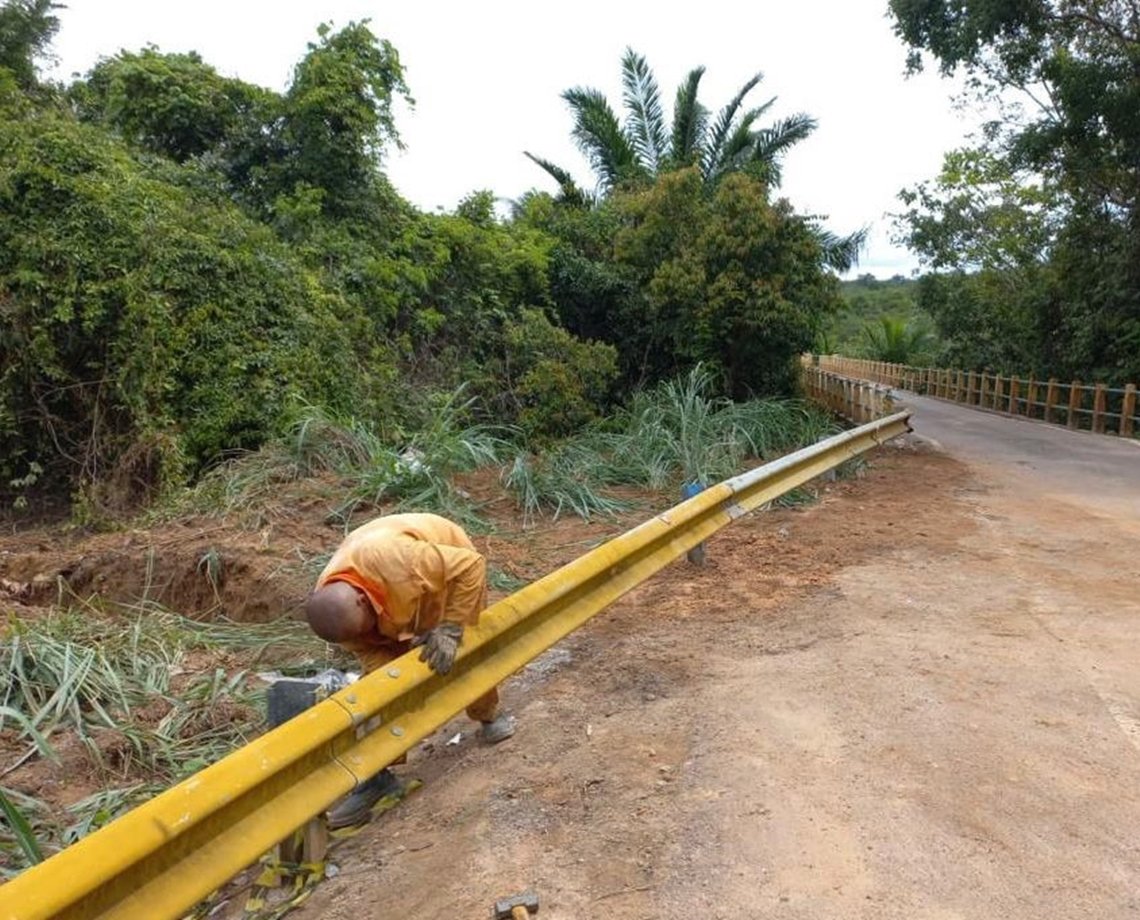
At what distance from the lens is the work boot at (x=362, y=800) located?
363 cm

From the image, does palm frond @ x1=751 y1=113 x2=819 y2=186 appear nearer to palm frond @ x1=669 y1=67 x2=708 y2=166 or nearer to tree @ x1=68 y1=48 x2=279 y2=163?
palm frond @ x1=669 y1=67 x2=708 y2=166

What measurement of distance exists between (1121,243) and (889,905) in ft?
71.2

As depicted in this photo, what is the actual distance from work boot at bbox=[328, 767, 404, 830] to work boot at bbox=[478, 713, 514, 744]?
1.37 feet

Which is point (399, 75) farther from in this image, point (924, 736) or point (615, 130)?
point (924, 736)

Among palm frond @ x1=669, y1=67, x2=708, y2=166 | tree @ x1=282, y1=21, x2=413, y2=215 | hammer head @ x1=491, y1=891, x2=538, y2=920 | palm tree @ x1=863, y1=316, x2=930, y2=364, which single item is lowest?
hammer head @ x1=491, y1=891, x2=538, y2=920

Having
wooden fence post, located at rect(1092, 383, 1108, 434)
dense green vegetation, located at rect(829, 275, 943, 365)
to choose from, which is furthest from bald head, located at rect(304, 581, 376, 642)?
dense green vegetation, located at rect(829, 275, 943, 365)

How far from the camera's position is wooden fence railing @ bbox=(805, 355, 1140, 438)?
1956cm

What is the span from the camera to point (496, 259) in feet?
57.3

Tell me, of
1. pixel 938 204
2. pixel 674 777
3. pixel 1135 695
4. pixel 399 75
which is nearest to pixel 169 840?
pixel 674 777

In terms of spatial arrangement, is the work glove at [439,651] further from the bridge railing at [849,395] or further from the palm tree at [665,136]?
the palm tree at [665,136]

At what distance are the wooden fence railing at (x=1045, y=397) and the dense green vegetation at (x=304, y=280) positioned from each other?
634cm

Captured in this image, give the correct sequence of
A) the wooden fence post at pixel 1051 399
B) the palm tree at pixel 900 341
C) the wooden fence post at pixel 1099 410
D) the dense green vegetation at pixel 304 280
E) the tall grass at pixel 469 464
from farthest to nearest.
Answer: the palm tree at pixel 900 341, the wooden fence post at pixel 1051 399, the wooden fence post at pixel 1099 410, the dense green vegetation at pixel 304 280, the tall grass at pixel 469 464

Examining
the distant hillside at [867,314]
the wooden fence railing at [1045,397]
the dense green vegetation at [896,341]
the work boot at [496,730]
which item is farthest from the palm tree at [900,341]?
the work boot at [496,730]

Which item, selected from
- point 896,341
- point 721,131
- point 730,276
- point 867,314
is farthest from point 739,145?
point 867,314
